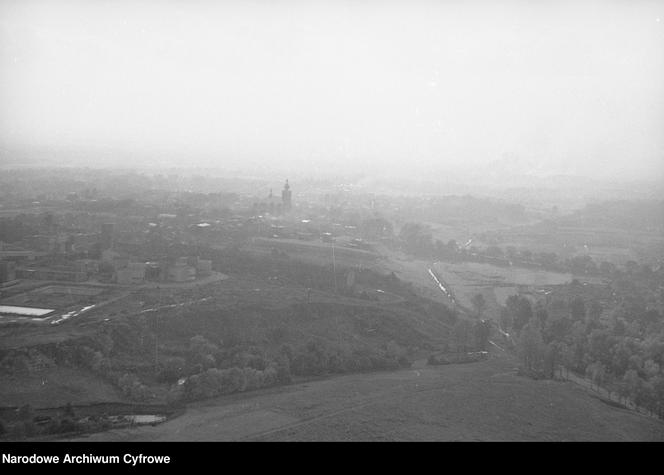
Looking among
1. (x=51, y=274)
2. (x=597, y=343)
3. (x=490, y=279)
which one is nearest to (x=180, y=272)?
(x=51, y=274)

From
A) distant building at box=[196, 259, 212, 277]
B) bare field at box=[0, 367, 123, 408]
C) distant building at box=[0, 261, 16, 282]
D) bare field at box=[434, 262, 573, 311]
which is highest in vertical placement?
distant building at box=[0, 261, 16, 282]

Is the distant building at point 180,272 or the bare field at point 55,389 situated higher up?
the distant building at point 180,272

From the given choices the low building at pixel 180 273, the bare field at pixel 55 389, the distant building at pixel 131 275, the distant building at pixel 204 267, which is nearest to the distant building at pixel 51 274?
the distant building at pixel 131 275

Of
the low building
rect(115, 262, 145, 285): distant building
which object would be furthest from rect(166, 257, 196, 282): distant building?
rect(115, 262, 145, 285): distant building

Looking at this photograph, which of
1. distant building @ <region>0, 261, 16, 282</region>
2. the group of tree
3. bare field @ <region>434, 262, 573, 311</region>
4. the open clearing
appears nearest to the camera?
the open clearing

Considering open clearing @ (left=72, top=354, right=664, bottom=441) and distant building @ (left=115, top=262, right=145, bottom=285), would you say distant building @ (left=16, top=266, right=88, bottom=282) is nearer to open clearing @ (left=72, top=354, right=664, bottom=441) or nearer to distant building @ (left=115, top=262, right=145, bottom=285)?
distant building @ (left=115, top=262, right=145, bottom=285)

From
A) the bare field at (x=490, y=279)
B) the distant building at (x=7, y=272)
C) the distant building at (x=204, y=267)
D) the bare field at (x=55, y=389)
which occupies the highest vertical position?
the distant building at (x=7, y=272)

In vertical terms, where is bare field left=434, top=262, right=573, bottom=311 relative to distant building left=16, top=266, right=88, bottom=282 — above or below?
below

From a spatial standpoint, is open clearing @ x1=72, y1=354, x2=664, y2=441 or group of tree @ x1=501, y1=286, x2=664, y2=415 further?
group of tree @ x1=501, y1=286, x2=664, y2=415

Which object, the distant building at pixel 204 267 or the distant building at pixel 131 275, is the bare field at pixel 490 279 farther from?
the distant building at pixel 131 275
